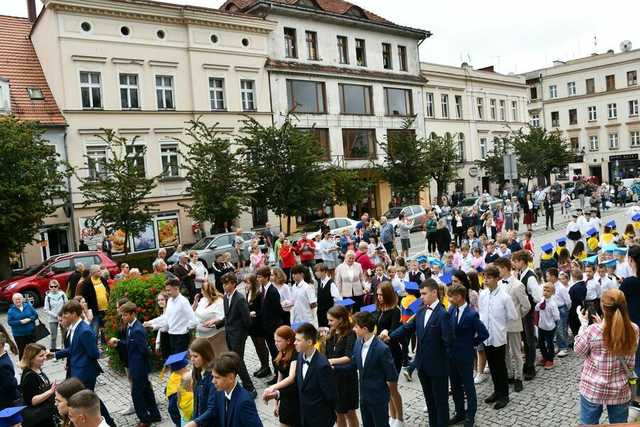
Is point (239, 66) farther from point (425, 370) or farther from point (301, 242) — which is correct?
point (425, 370)

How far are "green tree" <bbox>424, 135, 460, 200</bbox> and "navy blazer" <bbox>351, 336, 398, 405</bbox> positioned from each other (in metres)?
31.6

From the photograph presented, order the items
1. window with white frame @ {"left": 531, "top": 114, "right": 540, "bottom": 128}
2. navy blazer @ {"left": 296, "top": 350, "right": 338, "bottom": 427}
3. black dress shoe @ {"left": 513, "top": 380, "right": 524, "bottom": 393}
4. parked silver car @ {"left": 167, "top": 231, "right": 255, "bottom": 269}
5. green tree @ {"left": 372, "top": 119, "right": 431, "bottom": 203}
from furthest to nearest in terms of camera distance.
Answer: window with white frame @ {"left": 531, "top": 114, "right": 540, "bottom": 128}
green tree @ {"left": 372, "top": 119, "right": 431, "bottom": 203}
parked silver car @ {"left": 167, "top": 231, "right": 255, "bottom": 269}
black dress shoe @ {"left": 513, "top": 380, "right": 524, "bottom": 393}
navy blazer @ {"left": 296, "top": 350, "right": 338, "bottom": 427}

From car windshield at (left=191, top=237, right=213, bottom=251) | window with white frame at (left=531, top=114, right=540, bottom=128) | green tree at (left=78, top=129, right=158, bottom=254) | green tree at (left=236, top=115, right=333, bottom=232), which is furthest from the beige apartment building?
window with white frame at (left=531, top=114, right=540, bottom=128)

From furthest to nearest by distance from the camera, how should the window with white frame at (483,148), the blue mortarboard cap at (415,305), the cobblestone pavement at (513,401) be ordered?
the window with white frame at (483,148) < the blue mortarboard cap at (415,305) < the cobblestone pavement at (513,401)

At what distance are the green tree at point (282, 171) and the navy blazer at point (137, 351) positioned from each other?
1941cm

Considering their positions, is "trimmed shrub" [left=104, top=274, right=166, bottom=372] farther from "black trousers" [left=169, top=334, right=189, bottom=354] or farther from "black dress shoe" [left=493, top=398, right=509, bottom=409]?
"black dress shoe" [left=493, top=398, right=509, bottom=409]

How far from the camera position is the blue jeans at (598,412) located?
4984 millimetres

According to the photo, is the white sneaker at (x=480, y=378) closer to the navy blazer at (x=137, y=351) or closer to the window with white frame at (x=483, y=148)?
the navy blazer at (x=137, y=351)

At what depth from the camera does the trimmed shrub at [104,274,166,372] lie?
32.7 feet

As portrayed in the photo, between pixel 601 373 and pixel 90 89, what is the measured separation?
2717 centimetres

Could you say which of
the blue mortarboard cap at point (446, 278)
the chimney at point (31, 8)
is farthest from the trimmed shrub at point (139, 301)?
the chimney at point (31, 8)

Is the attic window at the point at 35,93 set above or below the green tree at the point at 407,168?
above

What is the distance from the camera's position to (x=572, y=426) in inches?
254

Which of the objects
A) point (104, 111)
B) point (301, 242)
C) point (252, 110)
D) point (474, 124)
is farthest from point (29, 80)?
point (474, 124)
